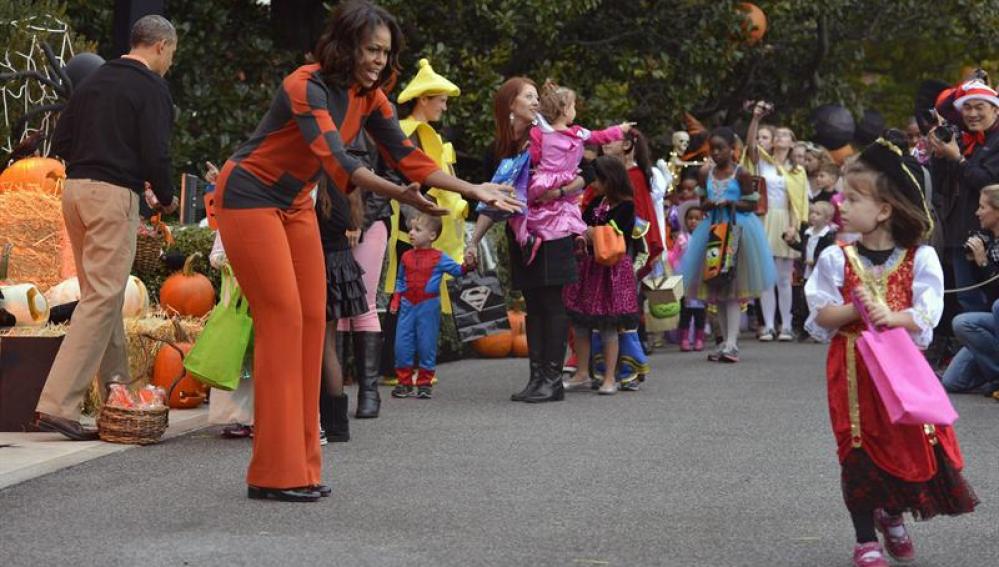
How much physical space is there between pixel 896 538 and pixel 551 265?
5.52 metres

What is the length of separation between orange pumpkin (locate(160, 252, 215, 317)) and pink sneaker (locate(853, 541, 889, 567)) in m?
6.74

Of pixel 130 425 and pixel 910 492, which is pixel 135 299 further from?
pixel 910 492

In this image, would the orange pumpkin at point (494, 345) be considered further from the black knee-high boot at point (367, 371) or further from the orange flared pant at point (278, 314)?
the orange flared pant at point (278, 314)

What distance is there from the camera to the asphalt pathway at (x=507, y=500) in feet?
21.0

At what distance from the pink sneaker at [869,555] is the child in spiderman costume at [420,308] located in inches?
236

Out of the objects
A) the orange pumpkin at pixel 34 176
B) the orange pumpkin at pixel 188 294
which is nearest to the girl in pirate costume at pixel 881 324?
the orange pumpkin at pixel 188 294

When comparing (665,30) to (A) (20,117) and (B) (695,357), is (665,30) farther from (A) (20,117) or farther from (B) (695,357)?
(A) (20,117)

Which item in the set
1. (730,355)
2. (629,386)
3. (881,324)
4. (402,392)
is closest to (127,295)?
(402,392)

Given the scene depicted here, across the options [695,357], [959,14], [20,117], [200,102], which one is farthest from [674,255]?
[959,14]

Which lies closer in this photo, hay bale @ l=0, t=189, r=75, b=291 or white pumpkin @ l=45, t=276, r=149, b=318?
white pumpkin @ l=45, t=276, r=149, b=318

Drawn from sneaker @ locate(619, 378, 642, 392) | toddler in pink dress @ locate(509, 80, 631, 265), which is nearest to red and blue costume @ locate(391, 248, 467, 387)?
toddler in pink dress @ locate(509, 80, 631, 265)

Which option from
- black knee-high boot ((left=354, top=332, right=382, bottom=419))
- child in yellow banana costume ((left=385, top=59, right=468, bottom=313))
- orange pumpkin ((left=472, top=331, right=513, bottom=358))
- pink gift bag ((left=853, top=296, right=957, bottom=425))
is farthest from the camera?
orange pumpkin ((left=472, top=331, right=513, bottom=358))

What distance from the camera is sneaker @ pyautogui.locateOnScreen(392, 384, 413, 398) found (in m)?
12.0

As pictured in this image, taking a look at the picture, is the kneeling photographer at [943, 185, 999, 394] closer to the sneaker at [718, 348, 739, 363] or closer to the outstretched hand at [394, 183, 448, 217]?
the sneaker at [718, 348, 739, 363]
